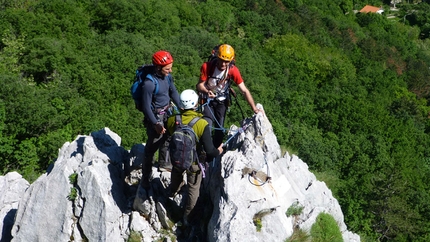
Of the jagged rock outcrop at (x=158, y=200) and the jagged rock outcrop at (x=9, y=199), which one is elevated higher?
the jagged rock outcrop at (x=158, y=200)

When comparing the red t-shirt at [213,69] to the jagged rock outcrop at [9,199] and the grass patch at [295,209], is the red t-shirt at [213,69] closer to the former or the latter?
the grass patch at [295,209]

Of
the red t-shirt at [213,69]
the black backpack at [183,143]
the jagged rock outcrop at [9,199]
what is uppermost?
the red t-shirt at [213,69]

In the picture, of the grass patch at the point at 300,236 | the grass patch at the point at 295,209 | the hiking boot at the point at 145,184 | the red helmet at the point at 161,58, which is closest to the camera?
the red helmet at the point at 161,58

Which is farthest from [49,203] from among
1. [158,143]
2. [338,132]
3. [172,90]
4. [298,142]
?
[338,132]

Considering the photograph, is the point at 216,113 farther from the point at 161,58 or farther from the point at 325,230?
the point at 325,230

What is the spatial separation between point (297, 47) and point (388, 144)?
82.2 ft

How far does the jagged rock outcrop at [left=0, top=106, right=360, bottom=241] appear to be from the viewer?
9.52 meters

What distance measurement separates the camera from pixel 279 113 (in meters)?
42.3

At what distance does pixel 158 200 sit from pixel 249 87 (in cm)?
3428

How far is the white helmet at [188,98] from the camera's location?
883cm

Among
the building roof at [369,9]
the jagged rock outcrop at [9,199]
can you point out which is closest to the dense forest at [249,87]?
the jagged rock outcrop at [9,199]

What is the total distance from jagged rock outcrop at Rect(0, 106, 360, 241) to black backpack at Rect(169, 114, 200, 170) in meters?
1.12

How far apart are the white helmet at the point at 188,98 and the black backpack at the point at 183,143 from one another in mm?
277

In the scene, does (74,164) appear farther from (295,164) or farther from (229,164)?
(295,164)
